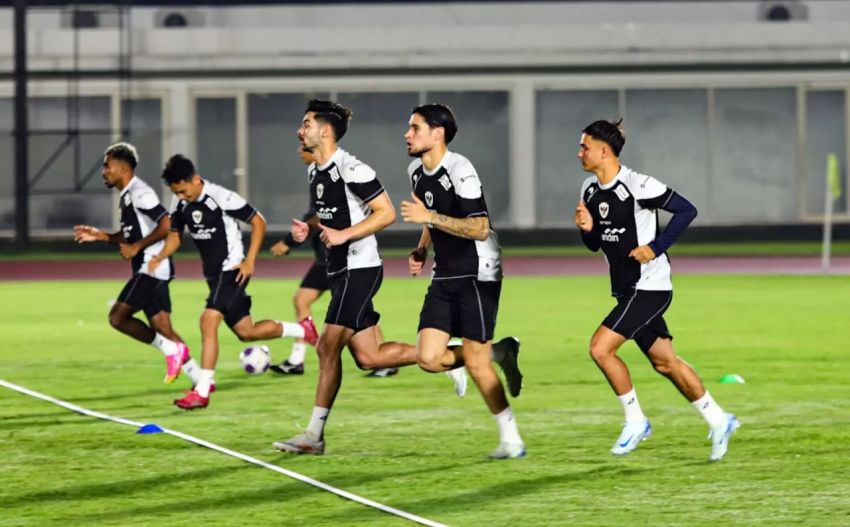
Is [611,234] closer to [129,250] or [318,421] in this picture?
[318,421]

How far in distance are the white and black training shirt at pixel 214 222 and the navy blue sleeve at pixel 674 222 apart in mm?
4174

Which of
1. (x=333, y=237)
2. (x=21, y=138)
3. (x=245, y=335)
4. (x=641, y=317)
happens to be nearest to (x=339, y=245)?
(x=333, y=237)

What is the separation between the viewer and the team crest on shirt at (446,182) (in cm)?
1033

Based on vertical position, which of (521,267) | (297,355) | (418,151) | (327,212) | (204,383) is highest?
(418,151)

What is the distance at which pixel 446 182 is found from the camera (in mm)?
→ 10336

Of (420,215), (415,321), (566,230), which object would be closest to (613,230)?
(420,215)

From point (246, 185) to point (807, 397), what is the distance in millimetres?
26078

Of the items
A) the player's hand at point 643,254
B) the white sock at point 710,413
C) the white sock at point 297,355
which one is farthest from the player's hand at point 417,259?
the white sock at point 297,355

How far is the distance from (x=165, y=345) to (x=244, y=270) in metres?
1.38

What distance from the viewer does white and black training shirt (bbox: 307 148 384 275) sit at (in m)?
10.9

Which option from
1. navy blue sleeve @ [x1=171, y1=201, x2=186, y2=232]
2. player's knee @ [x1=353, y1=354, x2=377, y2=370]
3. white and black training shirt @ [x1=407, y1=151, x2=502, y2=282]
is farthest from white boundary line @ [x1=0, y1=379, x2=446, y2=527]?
navy blue sleeve @ [x1=171, y1=201, x2=186, y2=232]

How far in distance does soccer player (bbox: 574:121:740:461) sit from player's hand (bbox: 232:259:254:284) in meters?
3.61

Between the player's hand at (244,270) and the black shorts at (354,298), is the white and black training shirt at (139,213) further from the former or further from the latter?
the black shorts at (354,298)

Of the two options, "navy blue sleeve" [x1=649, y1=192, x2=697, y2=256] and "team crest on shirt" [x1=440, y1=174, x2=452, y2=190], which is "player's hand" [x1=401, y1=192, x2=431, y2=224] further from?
"navy blue sleeve" [x1=649, y1=192, x2=697, y2=256]
